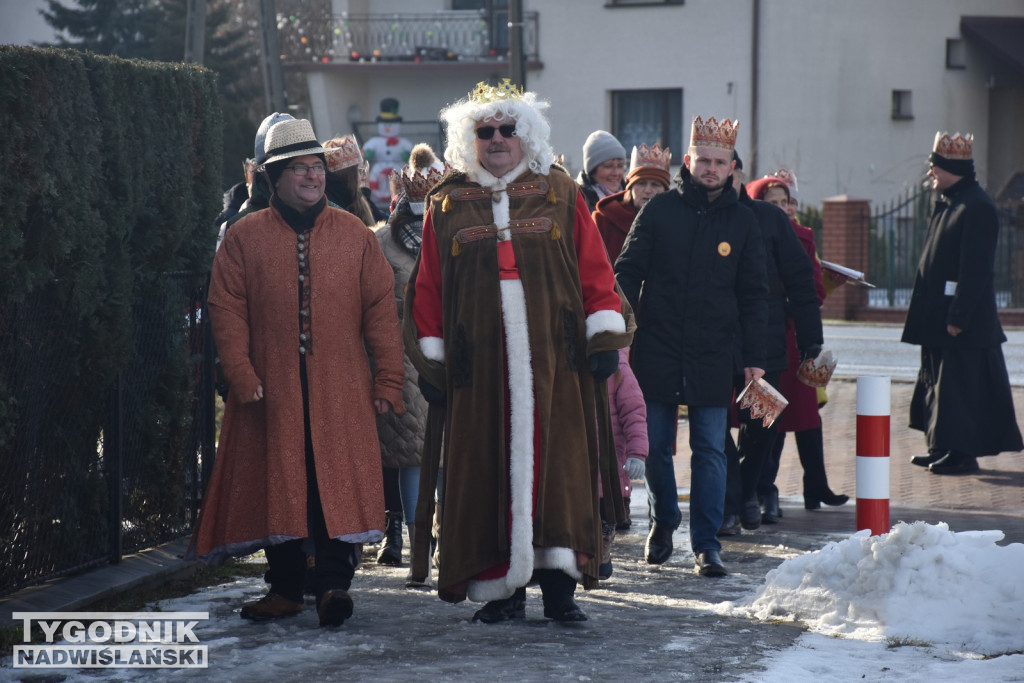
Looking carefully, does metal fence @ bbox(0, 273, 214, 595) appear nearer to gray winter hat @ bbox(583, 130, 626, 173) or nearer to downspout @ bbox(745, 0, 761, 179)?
gray winter hat @ bbox(583, 130, 626, 173)

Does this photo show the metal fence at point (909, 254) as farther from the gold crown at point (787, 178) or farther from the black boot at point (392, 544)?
the black boot at point (392, 544)

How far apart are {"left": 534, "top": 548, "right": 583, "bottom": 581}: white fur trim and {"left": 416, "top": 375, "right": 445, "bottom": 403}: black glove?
28.8 inches

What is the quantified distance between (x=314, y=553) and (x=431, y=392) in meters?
0.82

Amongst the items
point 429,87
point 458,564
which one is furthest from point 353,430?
point 429,87

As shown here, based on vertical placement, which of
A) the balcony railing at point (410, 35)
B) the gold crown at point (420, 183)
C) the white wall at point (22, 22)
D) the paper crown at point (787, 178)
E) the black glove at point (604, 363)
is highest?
the white wall at point (22, 22)

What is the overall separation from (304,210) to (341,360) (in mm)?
654

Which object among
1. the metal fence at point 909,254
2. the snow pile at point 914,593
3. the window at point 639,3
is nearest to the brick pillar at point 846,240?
the metal fence at point 909,254

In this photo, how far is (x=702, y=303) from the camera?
7.06m

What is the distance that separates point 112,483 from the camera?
6961 millimetres

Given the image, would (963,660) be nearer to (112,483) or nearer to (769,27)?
(112,483)

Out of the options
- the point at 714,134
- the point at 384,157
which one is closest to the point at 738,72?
the point at 384,157

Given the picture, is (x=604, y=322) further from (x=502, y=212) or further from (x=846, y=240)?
(x=846, y=240)

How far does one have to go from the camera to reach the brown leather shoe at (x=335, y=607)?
5.93 meters

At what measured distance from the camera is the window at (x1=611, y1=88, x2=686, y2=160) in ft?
105
